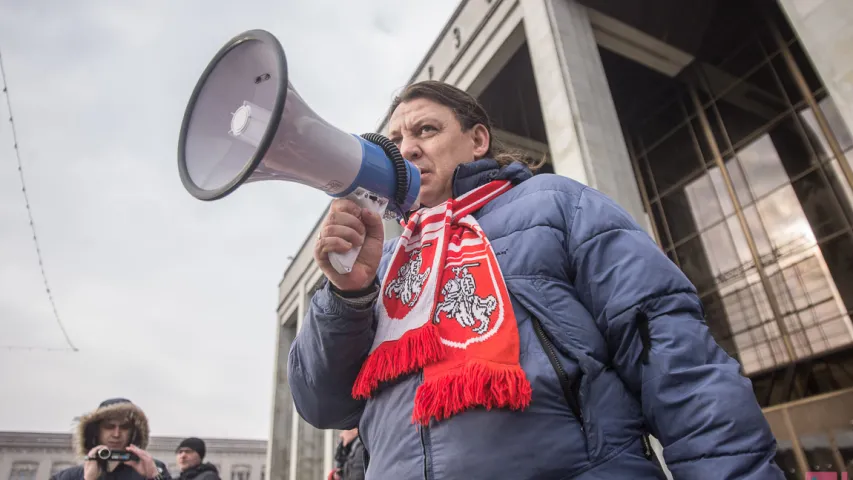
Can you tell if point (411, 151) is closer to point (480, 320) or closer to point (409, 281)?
point (409, 281)

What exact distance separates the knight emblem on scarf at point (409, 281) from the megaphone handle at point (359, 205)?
159 mm

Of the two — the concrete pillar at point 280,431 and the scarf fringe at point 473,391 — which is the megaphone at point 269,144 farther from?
the concrete pillar at point 280,431

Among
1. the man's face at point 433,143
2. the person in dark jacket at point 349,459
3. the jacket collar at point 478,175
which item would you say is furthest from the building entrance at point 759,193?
the jacket collar at point 478,175

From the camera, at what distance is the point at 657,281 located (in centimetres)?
107

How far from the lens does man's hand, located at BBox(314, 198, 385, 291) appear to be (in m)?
1.19

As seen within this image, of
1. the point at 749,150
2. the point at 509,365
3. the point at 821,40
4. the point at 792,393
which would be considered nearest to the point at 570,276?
the point at 509,365

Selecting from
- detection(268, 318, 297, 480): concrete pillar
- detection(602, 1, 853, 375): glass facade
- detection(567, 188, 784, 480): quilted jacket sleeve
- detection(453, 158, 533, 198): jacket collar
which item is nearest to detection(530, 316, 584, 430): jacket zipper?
detection(567, 188, 784, 480): quilted jacket sleeve

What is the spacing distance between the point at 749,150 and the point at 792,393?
3.30 meters

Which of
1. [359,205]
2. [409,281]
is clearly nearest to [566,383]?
[409,281]

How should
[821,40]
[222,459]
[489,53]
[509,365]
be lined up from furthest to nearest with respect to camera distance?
[222,459] < [489,53] < [821,40] < [509,365]

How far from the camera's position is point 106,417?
380cm

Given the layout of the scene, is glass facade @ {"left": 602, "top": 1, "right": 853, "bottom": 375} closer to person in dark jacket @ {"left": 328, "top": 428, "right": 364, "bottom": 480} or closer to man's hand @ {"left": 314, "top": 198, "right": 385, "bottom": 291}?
person in dark jacket @ {"left": 328, "top": 428, "right": 364, "bottom": 480}

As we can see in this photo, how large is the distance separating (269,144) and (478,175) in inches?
25.1

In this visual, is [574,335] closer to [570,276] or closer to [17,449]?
[570,276]
